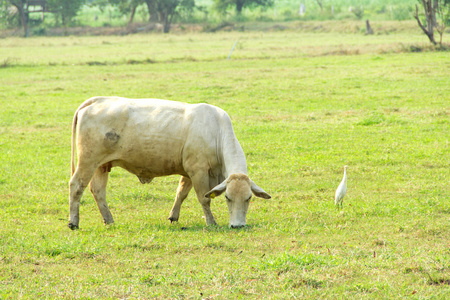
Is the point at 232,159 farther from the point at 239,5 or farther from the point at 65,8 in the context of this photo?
the point at 239,5

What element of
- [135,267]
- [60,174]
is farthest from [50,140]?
[135,267]

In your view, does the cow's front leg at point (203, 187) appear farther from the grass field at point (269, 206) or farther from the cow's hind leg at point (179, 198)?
the cow's hind leg at point (179, 198)

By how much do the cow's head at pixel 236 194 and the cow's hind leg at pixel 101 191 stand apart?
162cm

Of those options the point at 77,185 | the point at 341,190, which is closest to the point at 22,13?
the point at 77,185

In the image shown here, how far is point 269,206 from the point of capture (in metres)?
8.49

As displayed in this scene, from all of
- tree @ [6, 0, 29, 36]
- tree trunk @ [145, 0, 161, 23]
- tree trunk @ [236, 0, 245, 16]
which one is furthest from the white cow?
tree trunk @ [236, 0, 245, 16]

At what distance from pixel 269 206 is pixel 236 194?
1.52 metres

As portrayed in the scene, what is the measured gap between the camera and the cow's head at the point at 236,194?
7098 mm

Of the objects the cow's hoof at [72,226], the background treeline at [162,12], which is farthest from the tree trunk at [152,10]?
the cow's hoof at [72,226]

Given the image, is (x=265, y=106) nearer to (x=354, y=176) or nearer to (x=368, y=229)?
(x=354, y=176)

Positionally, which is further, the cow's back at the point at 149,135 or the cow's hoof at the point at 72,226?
the cow's back at the point at 149,135

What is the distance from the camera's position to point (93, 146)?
304 inches

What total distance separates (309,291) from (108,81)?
1812 cm

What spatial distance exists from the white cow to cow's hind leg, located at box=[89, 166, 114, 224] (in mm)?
14
